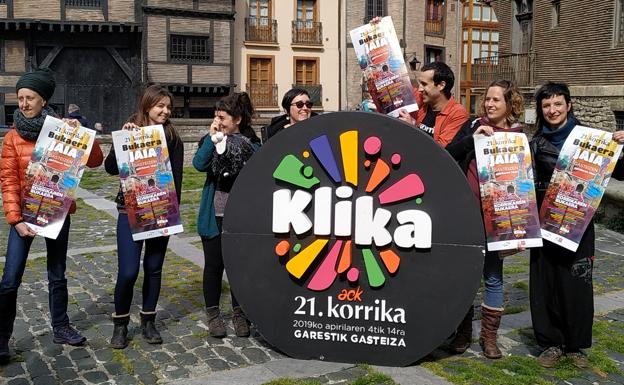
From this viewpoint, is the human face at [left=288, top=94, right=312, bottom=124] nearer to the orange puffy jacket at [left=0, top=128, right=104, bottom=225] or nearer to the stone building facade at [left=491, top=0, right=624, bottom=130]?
the orange puffy jacket at [left=0, top=128, right=104, bottom=225]

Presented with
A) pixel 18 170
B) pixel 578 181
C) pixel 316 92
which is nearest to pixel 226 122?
pixel 18 170

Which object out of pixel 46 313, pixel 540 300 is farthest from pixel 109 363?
pixel 540 300

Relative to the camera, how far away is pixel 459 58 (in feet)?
127

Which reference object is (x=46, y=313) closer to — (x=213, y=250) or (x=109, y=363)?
(x=109, y=363)

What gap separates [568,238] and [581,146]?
0.57 meters

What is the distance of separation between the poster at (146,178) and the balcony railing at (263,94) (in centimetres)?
2814

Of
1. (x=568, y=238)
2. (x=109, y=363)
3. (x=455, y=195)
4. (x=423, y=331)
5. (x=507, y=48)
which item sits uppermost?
(x=507, y=48)

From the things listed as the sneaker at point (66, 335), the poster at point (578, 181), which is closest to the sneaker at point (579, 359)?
the poster at point (578, 181)

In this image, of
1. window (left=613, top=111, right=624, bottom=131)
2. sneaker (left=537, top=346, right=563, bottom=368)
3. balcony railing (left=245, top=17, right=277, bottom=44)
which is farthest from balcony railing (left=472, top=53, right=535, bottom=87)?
balcony railing (left=245, top=17, right=277, bottom=44)

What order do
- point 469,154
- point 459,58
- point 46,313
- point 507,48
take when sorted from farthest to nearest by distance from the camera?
1. point 459,58
2. point 507,48
3. point 46,313
4. point 469,154

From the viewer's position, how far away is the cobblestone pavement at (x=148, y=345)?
4090 millimetres

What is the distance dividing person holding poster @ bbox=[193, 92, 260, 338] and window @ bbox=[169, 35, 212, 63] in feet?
85.3

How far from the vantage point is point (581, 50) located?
1598 centimetres

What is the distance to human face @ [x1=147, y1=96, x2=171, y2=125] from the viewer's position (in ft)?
14.5
